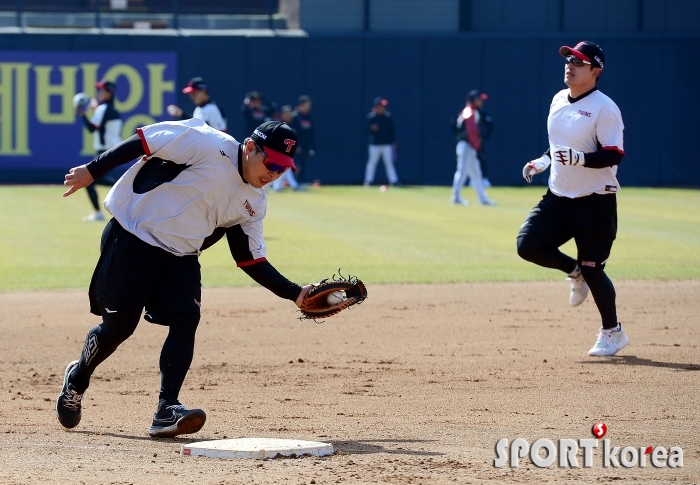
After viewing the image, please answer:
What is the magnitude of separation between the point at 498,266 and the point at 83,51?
685 inches

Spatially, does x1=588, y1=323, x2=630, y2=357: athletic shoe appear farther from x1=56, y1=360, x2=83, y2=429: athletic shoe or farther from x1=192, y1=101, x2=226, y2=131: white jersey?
x1=192, y1=101, x2=226, y2=131: white jersey

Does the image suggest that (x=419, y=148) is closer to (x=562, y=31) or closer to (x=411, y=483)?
(x=562, y=31)

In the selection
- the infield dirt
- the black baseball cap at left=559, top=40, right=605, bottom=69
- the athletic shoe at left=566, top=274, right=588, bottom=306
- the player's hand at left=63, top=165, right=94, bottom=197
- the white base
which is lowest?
the infield dirt

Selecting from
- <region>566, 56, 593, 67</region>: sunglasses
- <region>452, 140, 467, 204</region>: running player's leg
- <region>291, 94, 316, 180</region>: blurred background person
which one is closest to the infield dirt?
<region>566, 56, 593, 67</region>: sunglasses

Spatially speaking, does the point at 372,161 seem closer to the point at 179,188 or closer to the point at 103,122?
the point at 103,122

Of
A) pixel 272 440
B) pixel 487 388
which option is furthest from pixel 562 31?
pixel 272 440

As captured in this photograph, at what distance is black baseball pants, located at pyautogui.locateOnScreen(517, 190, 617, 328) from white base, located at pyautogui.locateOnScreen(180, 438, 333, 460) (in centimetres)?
327

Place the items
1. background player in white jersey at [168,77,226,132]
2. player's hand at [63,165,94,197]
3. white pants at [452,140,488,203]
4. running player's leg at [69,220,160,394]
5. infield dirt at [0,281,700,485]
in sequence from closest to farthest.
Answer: infield dirt at [0,281,700,485], player's hand at [63,165,94,197], running player's leg at [69,220,160,394], background player in white jersey at [168,77,226,132], white pants at [452,140,488,203]

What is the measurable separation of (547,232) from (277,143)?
10.5 ft

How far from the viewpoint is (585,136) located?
7.69 meters

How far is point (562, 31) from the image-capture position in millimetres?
29312

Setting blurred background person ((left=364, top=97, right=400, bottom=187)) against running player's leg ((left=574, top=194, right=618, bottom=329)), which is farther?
blurred background person ((left=364, top=97, right=400, bottom=187))

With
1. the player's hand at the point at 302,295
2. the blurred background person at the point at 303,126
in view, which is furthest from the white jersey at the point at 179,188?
the blurred background person at the point at 303,126

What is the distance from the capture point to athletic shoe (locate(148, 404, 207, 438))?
18.1 ft
